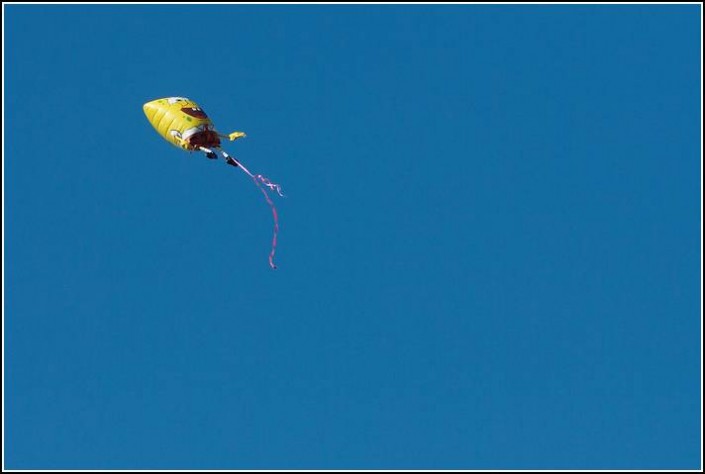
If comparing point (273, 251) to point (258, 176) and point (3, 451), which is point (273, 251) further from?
point (3, 451)

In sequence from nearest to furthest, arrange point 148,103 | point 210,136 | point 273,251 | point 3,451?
point 273,251
point 210,136
point 148,103
point 3,451

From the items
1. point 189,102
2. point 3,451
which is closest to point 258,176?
point 189,102

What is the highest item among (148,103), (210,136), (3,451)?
(148,103)

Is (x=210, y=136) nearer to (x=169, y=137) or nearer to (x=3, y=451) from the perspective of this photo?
(x=169, y=137)

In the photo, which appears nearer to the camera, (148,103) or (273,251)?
(273,251)

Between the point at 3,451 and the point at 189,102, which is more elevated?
the point at 189,102

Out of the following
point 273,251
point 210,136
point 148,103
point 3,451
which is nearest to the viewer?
point 273,251
